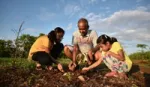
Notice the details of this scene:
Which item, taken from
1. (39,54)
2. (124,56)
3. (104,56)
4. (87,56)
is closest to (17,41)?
(39,54)

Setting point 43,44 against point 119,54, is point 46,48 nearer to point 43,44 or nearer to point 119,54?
point 43,44

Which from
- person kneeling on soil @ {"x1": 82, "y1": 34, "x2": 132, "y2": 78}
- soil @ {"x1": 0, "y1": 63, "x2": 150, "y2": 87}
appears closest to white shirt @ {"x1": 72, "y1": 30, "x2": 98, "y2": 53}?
person kneeling on soil @ {"x1": 82, "y1": 34, "x2": 132, "y2": 78}

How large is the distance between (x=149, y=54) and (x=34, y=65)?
A: 9292 millimetres

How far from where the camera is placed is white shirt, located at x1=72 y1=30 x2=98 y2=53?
266 inches

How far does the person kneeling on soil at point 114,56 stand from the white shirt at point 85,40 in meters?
0.82

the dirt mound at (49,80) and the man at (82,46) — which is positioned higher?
the man at (82,46)

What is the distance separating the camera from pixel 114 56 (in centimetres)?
577

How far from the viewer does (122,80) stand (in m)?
5.61

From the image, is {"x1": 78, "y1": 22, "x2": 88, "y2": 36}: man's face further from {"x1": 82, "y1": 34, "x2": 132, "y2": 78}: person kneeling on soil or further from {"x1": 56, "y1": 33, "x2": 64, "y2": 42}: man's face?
{"x1": 82, "y1": 34, "x2": 132, "y2": 78}: person kneeling on soil

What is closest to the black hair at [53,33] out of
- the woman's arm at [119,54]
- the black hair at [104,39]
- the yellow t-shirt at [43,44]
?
the yellow t-shirt at [43,44]

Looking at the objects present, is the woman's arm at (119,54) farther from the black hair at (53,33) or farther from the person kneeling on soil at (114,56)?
the black hair at (53,33)

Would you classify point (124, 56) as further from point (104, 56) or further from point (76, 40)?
point (76, 40)

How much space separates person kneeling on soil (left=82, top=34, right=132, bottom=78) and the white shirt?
82 cm

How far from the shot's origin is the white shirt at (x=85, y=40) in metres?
6.75
